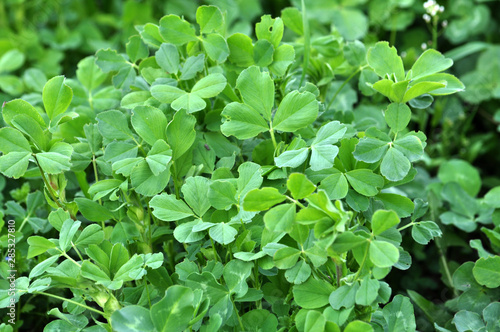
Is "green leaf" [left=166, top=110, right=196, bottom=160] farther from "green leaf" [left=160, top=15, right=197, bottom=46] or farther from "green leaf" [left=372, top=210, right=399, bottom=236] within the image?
"green leaf" [left=372, top=210, right=399, bottom=236]

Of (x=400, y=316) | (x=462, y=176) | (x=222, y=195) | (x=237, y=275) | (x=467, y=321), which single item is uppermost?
(x=222, y=195)

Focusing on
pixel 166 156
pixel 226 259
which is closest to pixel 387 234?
pixel 226 259

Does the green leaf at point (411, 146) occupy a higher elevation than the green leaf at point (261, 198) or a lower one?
lower

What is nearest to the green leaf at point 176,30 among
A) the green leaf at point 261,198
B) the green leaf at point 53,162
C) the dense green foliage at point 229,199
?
the dense green foliage at point 229,199

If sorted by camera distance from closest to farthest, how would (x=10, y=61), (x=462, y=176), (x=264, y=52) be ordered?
(x=264, y=52) < (x=462, y=176) < (x=10, y=61)

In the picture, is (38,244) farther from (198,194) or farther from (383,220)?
(383,220)

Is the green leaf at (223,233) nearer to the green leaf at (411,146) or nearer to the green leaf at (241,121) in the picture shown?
the green leaf at (241,121)

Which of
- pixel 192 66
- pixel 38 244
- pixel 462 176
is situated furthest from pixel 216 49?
pixel 462 176
